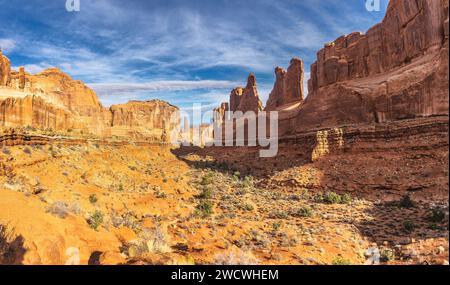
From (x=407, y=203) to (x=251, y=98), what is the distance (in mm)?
73843

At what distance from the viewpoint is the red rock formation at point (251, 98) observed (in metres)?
83.7

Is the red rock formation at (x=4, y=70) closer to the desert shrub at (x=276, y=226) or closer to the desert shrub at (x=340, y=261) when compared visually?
the desert shrub at (x=276, y=226)

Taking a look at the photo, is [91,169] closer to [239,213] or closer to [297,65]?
[239,213]

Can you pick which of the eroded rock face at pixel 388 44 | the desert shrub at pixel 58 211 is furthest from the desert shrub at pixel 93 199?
the eroded rock face at pixel 388 44

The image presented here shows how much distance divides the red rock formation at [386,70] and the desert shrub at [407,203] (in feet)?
21.2

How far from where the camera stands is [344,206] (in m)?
15.8

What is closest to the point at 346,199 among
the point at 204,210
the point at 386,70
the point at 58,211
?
the point at 204,210

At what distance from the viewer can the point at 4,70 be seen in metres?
44.4

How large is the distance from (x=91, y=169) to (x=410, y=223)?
21304 millimetres

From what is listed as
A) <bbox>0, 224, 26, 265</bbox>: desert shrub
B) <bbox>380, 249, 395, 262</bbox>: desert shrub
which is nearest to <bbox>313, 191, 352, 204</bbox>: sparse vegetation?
<bbox>380, 249, 395, 262</bbox>: desert shrub

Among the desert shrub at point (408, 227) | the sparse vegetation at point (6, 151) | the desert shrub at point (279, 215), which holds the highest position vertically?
the sparse vegetation at point (6, 151)

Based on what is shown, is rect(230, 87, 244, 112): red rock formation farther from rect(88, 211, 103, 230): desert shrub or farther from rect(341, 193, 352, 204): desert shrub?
rect(88, 211, 103, 230): desert shrub

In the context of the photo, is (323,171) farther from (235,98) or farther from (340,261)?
(235,98)

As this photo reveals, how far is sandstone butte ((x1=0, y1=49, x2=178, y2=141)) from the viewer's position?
36.7 metres
